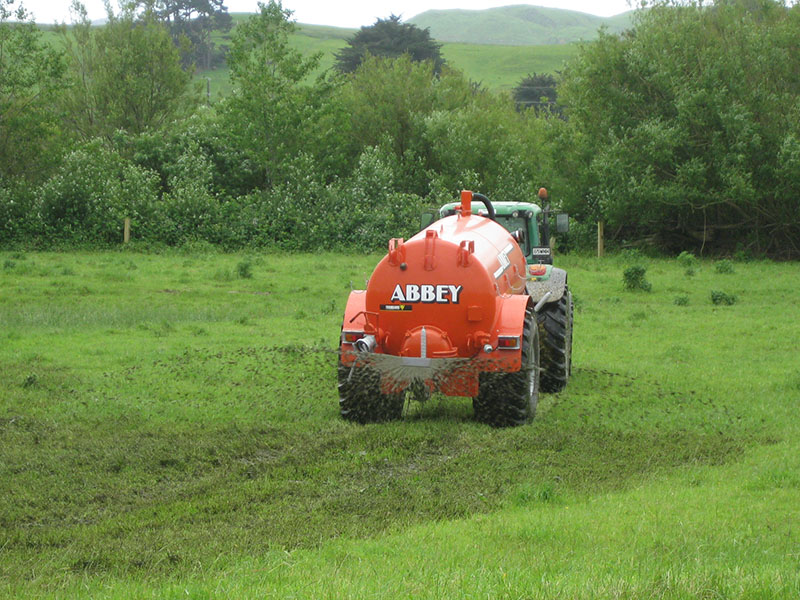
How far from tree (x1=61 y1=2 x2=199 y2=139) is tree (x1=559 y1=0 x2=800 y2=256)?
2285 centimetres

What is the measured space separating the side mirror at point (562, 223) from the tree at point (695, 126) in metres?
19.5

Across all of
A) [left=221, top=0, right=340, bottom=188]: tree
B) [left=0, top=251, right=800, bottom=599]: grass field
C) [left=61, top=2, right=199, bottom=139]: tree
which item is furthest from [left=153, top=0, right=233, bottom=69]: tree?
[left=0, top=251, right=800, bottom=599]: grass field

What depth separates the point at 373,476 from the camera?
324 inches

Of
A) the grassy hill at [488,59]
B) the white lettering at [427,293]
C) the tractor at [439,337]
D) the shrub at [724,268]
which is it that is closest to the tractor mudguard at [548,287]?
the tractor at [439,337]

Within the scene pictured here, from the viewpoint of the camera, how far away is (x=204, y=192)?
35125 millimetres

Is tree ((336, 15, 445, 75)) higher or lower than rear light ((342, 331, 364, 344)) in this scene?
higher

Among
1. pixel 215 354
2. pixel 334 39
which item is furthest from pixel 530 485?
pixel 334 39

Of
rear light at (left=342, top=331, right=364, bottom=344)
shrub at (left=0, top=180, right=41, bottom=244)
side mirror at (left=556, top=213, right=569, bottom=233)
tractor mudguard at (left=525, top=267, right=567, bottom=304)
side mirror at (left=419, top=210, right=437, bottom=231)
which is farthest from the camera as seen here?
shrub at (left=0, top=180, right=41, bottom=244)

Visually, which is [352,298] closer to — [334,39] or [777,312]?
[777,312]

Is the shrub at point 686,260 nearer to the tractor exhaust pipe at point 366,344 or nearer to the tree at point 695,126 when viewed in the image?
the tree at point 695,126

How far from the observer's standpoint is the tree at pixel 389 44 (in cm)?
6969

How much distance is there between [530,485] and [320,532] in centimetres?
199

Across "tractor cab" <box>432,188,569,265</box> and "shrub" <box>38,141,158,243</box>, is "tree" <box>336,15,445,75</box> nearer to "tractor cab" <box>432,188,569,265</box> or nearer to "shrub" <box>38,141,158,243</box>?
"shrub" <box>38,141,158,243</box>

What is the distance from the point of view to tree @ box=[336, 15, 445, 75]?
69.7 meters
